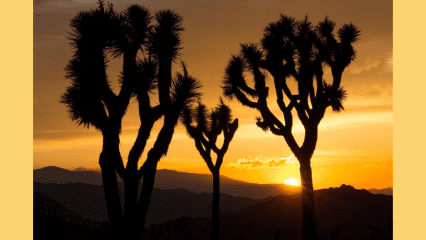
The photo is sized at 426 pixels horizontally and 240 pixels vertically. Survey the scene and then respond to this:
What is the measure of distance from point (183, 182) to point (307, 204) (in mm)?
56587

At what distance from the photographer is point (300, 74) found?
12633 mm

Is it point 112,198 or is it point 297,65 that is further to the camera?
point 297,65

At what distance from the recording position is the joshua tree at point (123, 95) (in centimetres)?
767

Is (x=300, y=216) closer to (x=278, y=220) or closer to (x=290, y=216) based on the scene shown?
(x=290, y=216)

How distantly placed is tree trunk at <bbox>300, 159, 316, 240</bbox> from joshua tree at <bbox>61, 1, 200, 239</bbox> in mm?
6141

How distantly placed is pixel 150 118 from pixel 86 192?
126 ft

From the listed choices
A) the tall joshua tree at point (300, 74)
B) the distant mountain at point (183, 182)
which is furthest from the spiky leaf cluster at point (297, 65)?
the distant mountain at point (183, 182)

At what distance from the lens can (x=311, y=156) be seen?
12594 millimetres

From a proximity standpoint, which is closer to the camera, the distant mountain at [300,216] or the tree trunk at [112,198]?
the tree trunk at [112,198]

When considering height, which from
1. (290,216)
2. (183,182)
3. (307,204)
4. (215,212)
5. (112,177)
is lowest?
(183,182)

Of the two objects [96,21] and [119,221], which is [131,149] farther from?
[96,21]

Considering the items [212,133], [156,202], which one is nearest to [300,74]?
[212,133]

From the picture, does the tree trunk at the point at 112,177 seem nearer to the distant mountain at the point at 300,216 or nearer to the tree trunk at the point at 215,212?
the tree trunk at the point at 215,212

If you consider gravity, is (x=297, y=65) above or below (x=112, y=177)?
above
